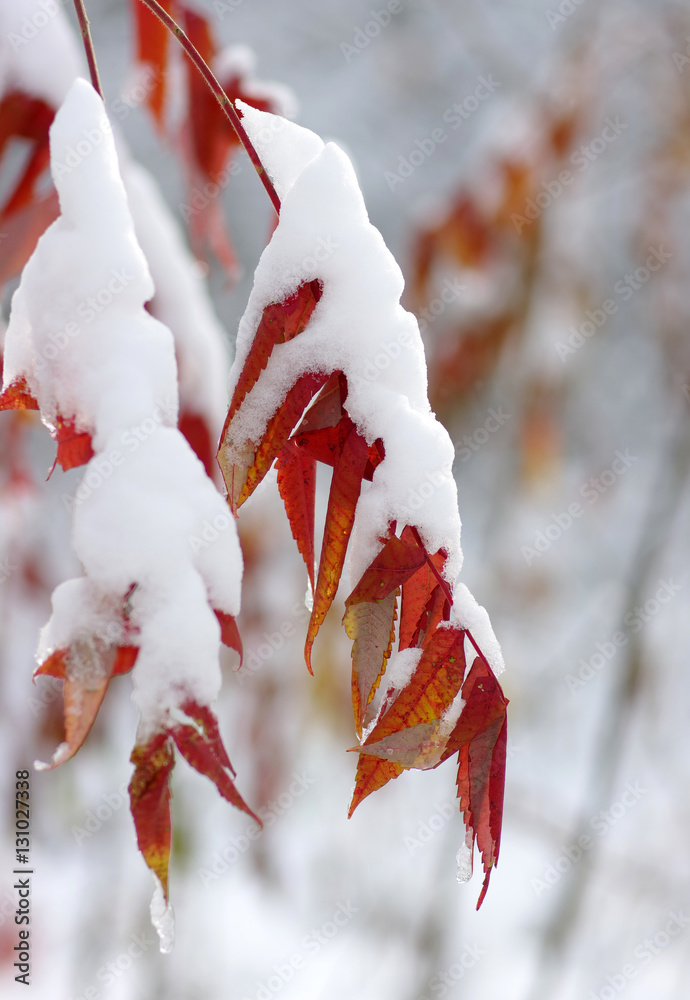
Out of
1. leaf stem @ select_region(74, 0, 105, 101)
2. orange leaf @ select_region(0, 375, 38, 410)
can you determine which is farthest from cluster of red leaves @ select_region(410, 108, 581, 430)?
orange leaf @ select_region(0, 375, 38, 410)

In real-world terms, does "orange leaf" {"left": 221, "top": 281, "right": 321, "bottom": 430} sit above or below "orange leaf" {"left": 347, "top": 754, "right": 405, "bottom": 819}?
above

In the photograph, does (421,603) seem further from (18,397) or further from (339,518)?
(18,397)

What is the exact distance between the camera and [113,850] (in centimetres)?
290

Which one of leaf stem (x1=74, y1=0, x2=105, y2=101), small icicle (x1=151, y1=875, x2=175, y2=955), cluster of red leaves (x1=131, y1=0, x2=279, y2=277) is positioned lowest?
small icicle (x1=151, y1=875, x2=175, y2=955)

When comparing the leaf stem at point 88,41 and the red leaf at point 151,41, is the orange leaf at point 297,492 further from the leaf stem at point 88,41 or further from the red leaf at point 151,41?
the red leaf at point 151,41

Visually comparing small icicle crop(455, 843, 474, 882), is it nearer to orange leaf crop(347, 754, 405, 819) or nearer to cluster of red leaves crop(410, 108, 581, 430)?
orange leaf crop(347, 754, 405, 819)

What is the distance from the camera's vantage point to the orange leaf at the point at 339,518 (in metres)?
0.37

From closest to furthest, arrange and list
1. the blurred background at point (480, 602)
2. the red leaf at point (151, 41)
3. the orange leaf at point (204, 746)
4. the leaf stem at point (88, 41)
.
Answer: the orange leaf at point (204, 746) < the leaf stem at point (88, 41) < the red leaf at point (151, 41) < the blurred background at point (480, 602)

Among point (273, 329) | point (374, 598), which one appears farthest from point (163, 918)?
point (273, 329)

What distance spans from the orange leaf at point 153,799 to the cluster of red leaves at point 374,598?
88 millimetres

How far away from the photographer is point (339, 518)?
0.38 metres

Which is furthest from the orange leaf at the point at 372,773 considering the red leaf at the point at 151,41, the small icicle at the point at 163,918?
the red leaf at the point at 151,41

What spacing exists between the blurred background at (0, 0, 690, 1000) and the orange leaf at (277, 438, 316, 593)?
41 cm

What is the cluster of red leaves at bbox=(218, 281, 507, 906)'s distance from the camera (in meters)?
0.38
